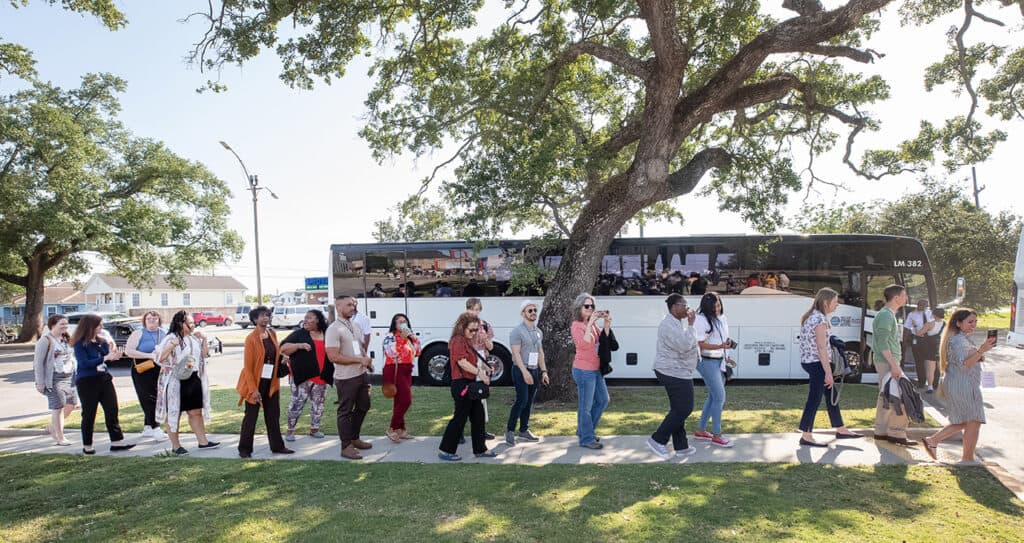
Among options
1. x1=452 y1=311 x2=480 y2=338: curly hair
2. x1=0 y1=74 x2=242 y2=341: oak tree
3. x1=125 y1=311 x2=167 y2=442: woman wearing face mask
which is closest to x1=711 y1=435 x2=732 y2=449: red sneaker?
x1=452 y1=311 x2=480 y2=338: curly hair

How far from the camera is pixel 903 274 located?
1156cm

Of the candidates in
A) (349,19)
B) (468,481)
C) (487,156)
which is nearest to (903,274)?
(487,156)

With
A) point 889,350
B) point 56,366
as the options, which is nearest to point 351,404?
point 56,366

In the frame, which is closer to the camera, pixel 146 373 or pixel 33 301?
pixel 146 373

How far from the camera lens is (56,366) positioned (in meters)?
7.17

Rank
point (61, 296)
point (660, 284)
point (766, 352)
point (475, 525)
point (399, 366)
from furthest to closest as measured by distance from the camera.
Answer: point (61, 296) → point (660, 284) → point (766, 352) → point (399, 366) → point (475, 525)

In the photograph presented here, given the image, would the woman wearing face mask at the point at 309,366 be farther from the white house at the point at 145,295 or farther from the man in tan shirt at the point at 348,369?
the white house at the point at 145,295

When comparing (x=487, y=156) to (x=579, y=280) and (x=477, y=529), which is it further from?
(x=477, y=529)

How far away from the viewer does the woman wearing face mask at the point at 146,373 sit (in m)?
7.62

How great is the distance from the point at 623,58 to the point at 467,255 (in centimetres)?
499

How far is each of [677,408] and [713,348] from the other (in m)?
0.95

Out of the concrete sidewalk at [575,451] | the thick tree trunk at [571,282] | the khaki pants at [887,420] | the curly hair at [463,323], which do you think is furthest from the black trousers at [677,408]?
the thick tree trunk at [571,282]

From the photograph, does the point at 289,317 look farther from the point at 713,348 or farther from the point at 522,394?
the point at 713,348

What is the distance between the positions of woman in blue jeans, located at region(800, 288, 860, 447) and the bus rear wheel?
7433mm
